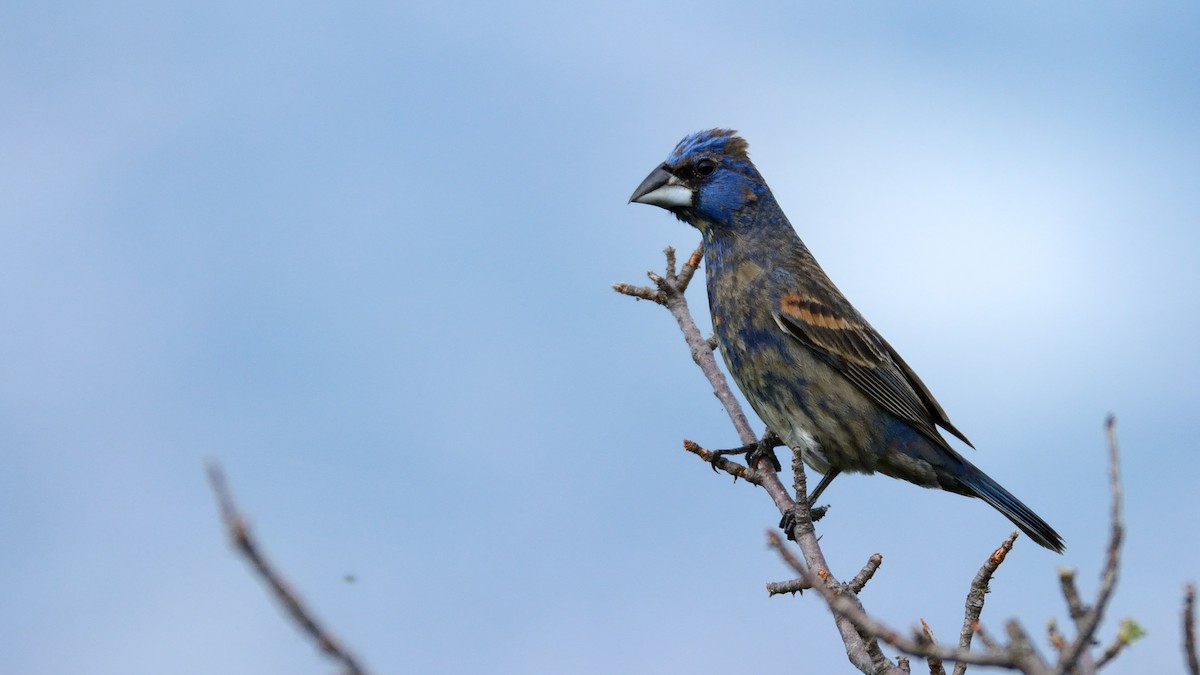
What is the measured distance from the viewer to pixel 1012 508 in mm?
6590

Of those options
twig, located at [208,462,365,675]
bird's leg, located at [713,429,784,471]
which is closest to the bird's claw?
bird's leg, located at [713,429,784,471]

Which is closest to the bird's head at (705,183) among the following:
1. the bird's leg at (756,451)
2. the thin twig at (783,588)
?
the bird's leg at (756,451)

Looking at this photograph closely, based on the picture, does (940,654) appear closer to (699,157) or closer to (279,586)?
(279,586)

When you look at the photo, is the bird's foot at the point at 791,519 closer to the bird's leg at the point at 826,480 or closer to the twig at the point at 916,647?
the bird's leg at the point at 826,480

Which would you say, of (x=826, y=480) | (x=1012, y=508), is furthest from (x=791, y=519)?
(x=1012, y=508)

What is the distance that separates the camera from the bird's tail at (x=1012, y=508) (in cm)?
651

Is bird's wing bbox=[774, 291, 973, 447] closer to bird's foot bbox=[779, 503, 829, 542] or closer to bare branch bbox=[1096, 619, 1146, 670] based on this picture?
bird's foot bbox=[779, 503, 829, 542]

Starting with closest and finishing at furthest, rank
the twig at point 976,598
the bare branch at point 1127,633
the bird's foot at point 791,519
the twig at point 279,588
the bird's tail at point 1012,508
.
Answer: the twig at point 279,588 < the bare branch at point 1127,633 < the twig at point 976,598 < the bird's foot at point 791,519 < the bird's tail at point 1012,508

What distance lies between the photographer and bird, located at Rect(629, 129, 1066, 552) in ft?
21.5

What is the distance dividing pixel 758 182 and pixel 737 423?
1.85 meters

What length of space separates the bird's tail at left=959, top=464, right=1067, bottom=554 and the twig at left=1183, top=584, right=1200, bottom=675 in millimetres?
4568

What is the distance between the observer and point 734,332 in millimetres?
6840

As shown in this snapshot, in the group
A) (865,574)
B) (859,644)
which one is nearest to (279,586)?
(859,644)

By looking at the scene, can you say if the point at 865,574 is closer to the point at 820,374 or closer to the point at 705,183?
the point at 820,374
